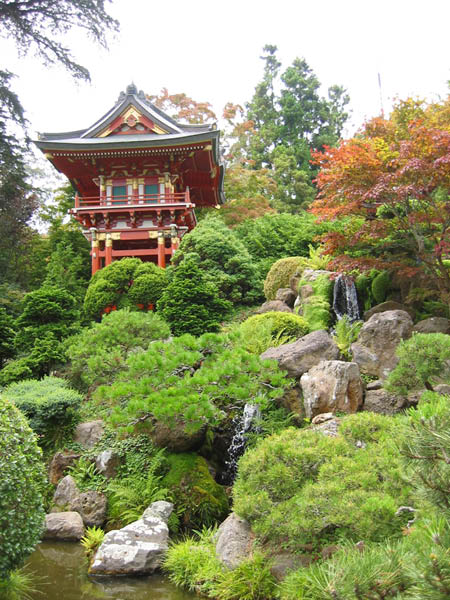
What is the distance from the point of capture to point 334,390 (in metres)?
6.62

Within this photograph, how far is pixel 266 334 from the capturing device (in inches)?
359

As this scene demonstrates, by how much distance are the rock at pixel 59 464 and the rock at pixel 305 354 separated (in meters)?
3.39

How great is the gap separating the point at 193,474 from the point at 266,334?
11.2 feet

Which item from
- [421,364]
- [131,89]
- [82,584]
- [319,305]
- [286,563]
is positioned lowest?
[82,584]

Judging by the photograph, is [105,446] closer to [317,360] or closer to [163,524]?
[163,524]

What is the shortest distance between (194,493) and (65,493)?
1974mm

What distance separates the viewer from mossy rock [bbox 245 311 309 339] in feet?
31.3

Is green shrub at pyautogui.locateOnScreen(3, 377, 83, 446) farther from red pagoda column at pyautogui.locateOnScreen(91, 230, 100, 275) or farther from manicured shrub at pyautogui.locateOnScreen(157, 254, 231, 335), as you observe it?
red pagoda column at pyautogui.locateOnScreen(91, 230, 100, 275)

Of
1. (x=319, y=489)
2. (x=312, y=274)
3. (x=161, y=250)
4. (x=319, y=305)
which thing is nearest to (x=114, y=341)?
(x=319, y=305)

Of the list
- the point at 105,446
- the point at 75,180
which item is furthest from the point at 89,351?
the point at 75,180

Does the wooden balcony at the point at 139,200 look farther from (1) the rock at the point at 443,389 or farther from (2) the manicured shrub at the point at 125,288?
(1) the rock at the point at 443,389

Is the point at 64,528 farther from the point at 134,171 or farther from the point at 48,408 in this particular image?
the point at 134,171

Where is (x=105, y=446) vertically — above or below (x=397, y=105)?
below

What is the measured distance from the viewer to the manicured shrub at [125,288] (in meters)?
13.0
